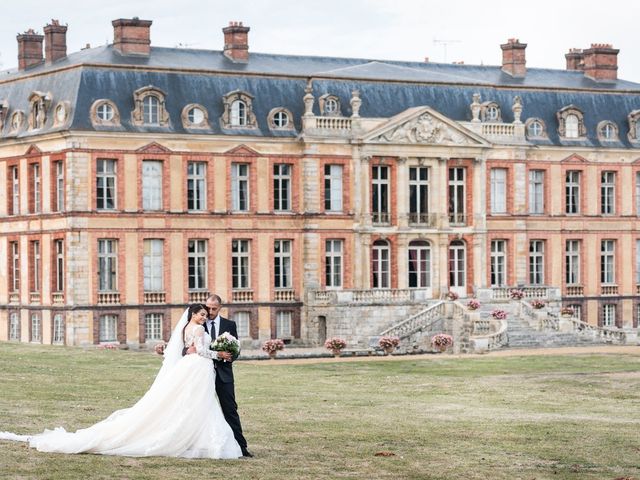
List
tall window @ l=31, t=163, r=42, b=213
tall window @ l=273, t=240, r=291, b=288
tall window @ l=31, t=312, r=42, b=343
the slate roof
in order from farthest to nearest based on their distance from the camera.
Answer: tall window @ l=273, t=240, r=291, b=288
tall window @ l=31, t=163, r=42, b=213
tall window @ l=31, t=312, r=42, b=343
the slate roof

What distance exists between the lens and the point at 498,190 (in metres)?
71.4

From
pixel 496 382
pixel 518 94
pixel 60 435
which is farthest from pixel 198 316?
pixel 518 94

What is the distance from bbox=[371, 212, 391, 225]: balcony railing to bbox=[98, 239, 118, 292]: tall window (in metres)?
10.9

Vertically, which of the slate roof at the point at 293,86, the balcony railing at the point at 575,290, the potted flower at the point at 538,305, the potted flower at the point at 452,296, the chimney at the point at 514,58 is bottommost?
the potted flower at the point at 538,305

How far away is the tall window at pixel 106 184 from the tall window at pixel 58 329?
4320 mm

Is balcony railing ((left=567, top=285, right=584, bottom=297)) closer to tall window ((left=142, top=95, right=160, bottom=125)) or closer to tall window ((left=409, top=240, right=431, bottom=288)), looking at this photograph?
tall window ((left=409, top=240, right=431, bottom=288))

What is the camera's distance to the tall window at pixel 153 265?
64188 millimetres

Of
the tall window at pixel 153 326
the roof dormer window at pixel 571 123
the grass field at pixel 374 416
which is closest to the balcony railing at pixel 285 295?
the tall window at pixel 153 326

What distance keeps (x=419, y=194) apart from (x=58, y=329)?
1566cm

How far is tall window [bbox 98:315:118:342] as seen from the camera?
62.9 metres

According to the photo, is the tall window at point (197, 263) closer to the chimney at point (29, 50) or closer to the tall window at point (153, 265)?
the tall window at point (153, 265)

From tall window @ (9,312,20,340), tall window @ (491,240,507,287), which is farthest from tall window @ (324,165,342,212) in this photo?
tall window @ (9,312,20,340)

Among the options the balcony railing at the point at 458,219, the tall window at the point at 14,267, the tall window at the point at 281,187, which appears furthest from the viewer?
the balcony railing at the point at 458,219

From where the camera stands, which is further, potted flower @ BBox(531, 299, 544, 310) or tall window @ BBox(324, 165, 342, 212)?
tall window @ BBox(324, 165, 342, 212)
